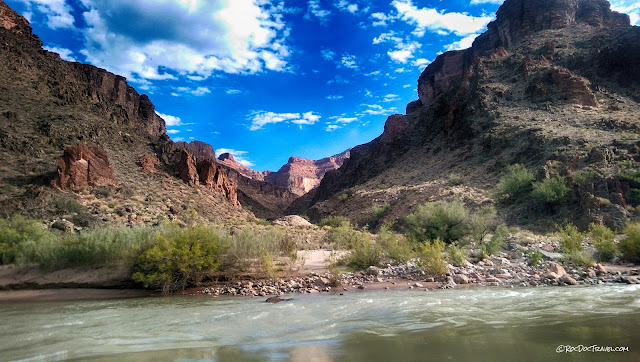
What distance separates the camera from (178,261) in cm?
1284

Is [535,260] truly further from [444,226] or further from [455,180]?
[455,180]

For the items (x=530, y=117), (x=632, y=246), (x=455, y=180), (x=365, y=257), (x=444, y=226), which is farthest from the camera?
(x=530, y=117)

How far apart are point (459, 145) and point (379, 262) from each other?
43.4 m

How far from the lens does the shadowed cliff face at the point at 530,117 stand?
36344mm

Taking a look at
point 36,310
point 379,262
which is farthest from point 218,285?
point 379,262

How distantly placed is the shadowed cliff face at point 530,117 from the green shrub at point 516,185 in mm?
1583

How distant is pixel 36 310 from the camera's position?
35.2 feet

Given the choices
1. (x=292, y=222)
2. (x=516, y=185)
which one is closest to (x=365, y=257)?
(x=516, y=185)

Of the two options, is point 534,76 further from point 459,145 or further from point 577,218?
point 577,218

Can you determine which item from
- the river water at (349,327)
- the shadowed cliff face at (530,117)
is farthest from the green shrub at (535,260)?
the shadowed cliff face at (530,117)

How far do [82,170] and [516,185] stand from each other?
40.0 m

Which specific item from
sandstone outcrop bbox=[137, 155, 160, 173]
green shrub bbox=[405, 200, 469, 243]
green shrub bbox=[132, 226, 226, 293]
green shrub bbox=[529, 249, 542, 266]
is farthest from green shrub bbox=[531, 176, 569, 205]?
sandstone outcrop bbox=[137, 155, 160, 173]

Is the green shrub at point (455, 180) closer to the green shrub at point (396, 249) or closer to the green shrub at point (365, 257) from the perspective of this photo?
the green shrub at point (396, 249)

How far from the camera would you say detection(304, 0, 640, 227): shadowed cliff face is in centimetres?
3634
